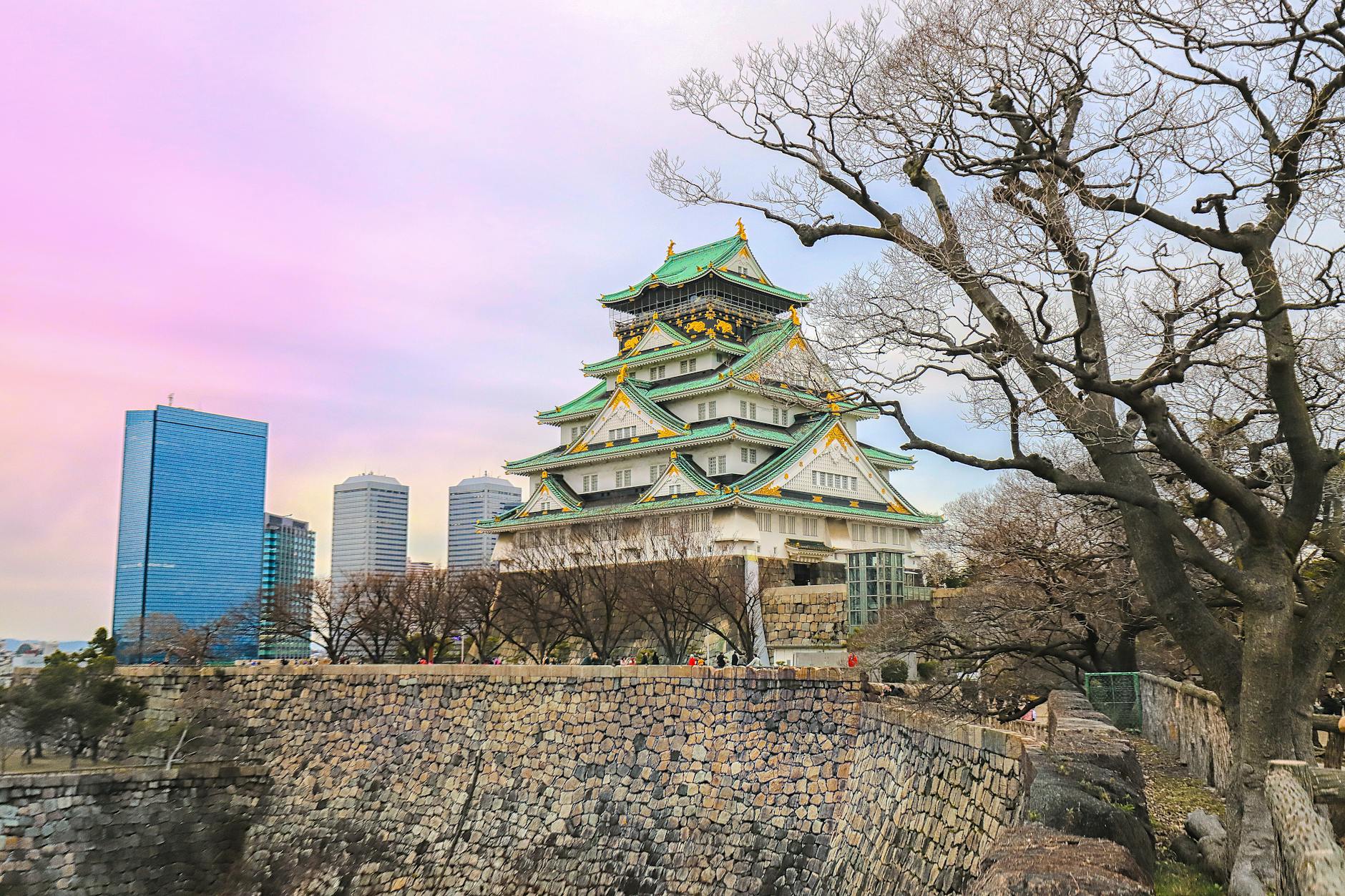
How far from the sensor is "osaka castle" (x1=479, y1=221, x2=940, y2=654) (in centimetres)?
3922

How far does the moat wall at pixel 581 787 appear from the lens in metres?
13.0

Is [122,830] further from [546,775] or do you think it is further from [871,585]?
[871,585]

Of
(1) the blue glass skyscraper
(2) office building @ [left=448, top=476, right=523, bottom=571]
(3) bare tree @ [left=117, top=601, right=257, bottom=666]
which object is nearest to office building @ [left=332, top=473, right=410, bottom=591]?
(2) office building @ [left=448, top=476, right=523, bottom=571]

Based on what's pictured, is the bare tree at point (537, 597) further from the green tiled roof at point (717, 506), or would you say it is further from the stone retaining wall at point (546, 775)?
the stone retaining wall at point (546, 775)

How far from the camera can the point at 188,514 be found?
113562 mm

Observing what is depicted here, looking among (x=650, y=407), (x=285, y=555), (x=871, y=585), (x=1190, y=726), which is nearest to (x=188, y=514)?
(x=285, y=555)

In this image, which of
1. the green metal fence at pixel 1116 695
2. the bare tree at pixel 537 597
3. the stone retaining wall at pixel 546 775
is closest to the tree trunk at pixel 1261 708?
the stone retaining wall at pixel 546 775

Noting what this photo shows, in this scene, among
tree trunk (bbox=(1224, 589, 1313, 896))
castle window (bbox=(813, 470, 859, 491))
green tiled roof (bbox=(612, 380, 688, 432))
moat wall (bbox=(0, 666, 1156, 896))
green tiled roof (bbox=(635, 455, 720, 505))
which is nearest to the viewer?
tree trunk (bbox=(1224, 589, 1313, 896))

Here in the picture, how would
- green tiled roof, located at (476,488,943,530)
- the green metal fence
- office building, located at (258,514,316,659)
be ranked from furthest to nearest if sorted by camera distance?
office building, located at (258,514,316,659) < green tiled roof, located at (476,488,943,530) < the green metal fence

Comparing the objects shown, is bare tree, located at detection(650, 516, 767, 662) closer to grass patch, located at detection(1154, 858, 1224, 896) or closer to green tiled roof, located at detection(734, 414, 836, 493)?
green tiled roof, located at detection(734, 414, 836, 493)

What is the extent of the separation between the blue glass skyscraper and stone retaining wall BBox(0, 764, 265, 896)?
82149mm

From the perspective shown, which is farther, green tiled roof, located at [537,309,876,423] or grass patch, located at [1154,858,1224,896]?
green tiled roof, located at [537,309,876,423]

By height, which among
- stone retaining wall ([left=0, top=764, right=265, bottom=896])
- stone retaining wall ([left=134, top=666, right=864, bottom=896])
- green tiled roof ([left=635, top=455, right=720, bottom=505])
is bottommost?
stone retaining wall ([left=0, top=764, right=265, bottom=896])

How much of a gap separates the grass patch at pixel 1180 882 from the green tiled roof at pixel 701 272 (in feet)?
131
